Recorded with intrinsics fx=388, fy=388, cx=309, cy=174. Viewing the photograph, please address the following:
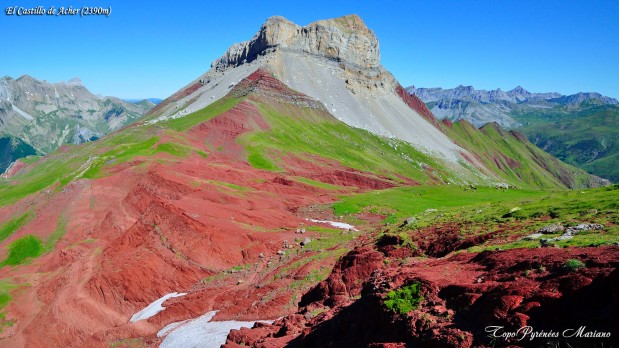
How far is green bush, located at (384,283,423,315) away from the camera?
18000 mm

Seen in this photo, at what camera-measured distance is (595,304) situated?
13.3 meters

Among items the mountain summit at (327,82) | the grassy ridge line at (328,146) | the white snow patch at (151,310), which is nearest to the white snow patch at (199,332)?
the white snow patch at (151,310)

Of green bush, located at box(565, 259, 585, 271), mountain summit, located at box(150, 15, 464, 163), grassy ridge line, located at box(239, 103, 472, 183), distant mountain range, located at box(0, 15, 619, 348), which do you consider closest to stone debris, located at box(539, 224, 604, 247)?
distant mountain range, located at box(0, 15, 619, 348)

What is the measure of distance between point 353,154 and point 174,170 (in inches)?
2795

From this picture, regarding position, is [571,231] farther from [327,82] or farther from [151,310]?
[327,82]

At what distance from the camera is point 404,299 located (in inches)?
730

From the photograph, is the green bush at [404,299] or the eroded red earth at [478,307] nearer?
the eroded red earth at [478,307]

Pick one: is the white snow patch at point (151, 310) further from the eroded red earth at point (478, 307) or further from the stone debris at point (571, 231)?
the stone debris at point (571, 231)

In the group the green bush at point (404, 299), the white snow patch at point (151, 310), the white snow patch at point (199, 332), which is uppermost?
the green bush at point (404, 299)

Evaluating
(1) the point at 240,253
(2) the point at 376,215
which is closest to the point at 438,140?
(2) the point at 376,215

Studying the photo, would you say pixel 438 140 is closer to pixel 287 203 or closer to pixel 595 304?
pixel 287 203

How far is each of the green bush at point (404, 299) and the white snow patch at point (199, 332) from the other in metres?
14.3

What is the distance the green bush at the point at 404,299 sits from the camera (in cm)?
1800

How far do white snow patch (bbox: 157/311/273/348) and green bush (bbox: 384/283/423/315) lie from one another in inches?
561
